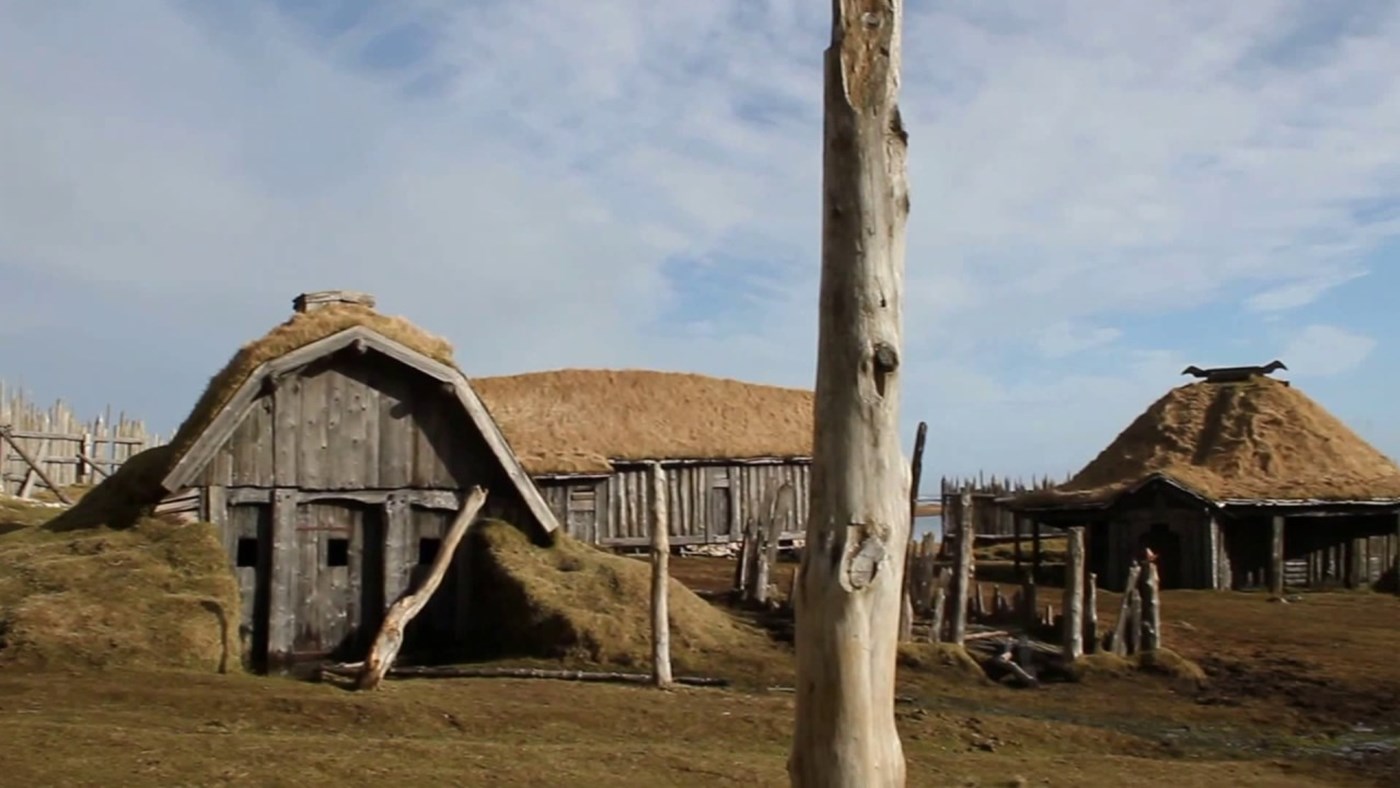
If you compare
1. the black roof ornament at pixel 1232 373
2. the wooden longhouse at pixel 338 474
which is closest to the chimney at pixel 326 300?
the wooden longhouse at pixel 338 474

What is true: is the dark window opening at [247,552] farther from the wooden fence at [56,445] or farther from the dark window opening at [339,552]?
the wooden fence at [56,445]

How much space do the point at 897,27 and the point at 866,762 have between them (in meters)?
2.89

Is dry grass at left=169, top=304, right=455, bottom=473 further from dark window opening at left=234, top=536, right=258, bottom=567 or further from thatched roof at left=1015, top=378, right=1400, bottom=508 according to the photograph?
thatched roof at left=1015, top=378, right=1400, bottom=508

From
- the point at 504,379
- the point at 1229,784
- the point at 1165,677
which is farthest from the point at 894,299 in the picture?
the point at 504,379

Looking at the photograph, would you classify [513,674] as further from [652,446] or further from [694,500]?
[652,446]

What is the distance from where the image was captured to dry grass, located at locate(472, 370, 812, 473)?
46.5 m

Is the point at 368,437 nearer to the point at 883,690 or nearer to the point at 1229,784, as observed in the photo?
the point at 1229,784

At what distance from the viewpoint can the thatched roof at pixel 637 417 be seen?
45.9 m

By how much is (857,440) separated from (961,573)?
679 inches

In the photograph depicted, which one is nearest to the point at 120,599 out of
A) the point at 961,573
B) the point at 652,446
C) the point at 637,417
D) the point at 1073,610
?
the point at 961,573

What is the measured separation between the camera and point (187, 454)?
18797 millimetres

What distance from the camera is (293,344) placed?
20.5m

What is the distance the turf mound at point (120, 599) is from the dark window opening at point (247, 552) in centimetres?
76

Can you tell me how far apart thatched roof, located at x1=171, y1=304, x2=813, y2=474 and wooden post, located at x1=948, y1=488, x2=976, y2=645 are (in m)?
19.4
